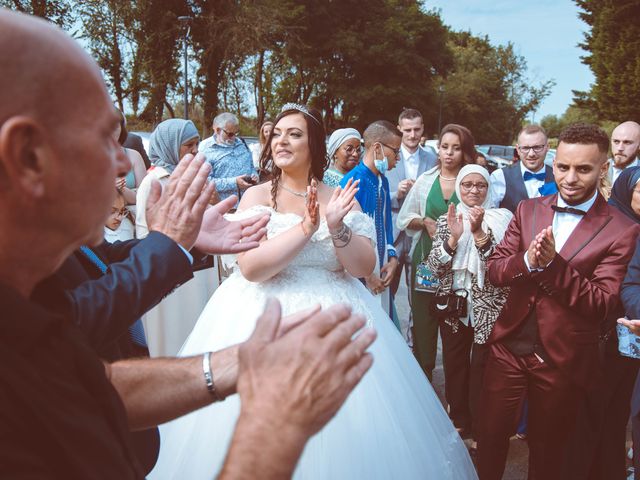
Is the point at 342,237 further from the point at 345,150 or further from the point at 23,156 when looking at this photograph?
the point at 345,150

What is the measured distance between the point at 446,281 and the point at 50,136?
3501 millimetres

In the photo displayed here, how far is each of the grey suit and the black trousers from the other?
3.14ft

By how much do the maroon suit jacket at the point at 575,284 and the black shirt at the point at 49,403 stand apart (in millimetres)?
2221

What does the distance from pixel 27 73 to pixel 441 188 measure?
163 inches

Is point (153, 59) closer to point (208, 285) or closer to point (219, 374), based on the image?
point (208, 285)

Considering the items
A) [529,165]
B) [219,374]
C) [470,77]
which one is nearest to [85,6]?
[529,165]

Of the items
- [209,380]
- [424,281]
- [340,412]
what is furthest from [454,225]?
[209,380]

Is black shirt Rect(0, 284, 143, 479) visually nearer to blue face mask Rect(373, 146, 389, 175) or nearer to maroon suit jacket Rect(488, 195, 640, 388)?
maroon suit jacket Rect(488, 195, 640, 388)

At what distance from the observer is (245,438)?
914 mm

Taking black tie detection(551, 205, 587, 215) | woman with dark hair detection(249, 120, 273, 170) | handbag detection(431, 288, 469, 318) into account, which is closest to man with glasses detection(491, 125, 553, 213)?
handbag detection(431, 288, 469, 318)

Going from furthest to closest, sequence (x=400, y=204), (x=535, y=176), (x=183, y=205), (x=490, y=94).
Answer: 1. (x=490, y=94)
2. (x=400, y=204)
3. (x=535, y=176)
4. (x=183, y=205)

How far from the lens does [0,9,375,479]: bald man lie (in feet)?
2.68

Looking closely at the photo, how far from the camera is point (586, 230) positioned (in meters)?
2.73

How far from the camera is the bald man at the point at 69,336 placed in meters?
0.82
